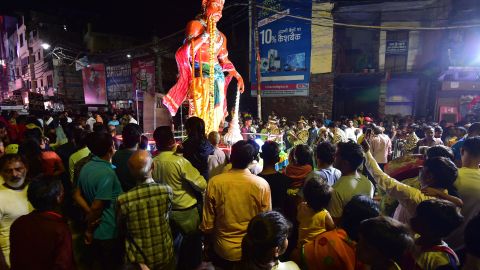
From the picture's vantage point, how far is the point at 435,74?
13938 mm

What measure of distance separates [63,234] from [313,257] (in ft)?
5.83

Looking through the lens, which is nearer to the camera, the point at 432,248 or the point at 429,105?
the point at 432,248

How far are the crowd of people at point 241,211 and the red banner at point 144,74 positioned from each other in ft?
53.1

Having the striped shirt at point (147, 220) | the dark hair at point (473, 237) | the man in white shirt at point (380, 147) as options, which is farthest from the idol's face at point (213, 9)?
the dark hair at point (473, 237)

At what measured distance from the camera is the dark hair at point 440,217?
178cm

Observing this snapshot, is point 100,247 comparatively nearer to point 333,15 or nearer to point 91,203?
point 91,203

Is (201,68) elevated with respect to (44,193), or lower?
elevated

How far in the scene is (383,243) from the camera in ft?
5.05

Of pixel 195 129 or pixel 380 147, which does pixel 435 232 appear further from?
pixel 380 147

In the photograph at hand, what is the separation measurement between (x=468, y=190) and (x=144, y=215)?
117 inches

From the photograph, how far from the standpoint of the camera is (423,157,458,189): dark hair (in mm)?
2395

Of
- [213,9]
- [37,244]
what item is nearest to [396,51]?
[213,9]

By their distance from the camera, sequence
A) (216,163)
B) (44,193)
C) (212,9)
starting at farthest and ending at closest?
(212,9) → (216,163) → (44,193)

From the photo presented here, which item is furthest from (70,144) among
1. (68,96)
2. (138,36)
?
(68,96)
